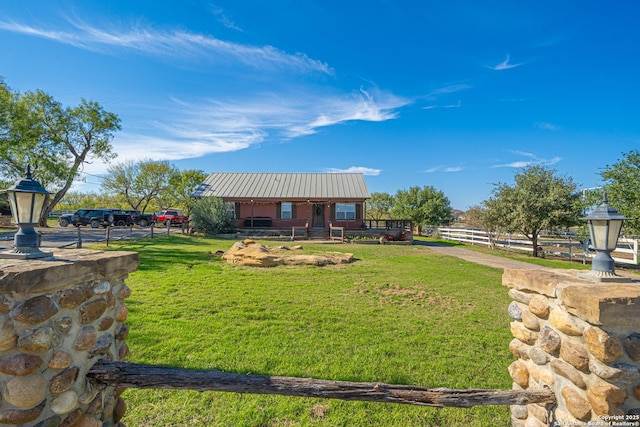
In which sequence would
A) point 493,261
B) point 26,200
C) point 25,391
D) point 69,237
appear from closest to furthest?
1. point 25,391
2. point 26,200
3. point 493,261
4. point 69,237

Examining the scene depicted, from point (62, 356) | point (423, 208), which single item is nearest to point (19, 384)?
point (62, 356)

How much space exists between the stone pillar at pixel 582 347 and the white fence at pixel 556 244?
11.9 meters

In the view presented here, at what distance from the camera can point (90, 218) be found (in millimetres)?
23422

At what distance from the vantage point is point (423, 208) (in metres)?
27.1

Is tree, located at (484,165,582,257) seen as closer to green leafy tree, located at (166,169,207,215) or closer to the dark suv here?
the dark suv

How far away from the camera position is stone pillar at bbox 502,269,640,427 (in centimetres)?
157

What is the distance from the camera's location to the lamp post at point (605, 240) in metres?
1.96

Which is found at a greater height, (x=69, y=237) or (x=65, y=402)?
(x=65, y=402)

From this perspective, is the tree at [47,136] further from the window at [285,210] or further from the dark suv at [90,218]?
the window at [285,210]

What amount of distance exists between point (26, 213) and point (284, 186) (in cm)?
2126

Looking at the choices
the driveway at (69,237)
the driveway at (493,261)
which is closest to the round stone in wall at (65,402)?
the driveway at (69,237)

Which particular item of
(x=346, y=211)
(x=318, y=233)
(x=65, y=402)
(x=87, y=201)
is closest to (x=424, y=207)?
(x=346, y=211)

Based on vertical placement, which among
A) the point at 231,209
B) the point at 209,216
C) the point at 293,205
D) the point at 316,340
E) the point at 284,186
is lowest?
the point at 316,340

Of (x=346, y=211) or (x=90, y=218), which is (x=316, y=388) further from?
(x=90, y=218)
